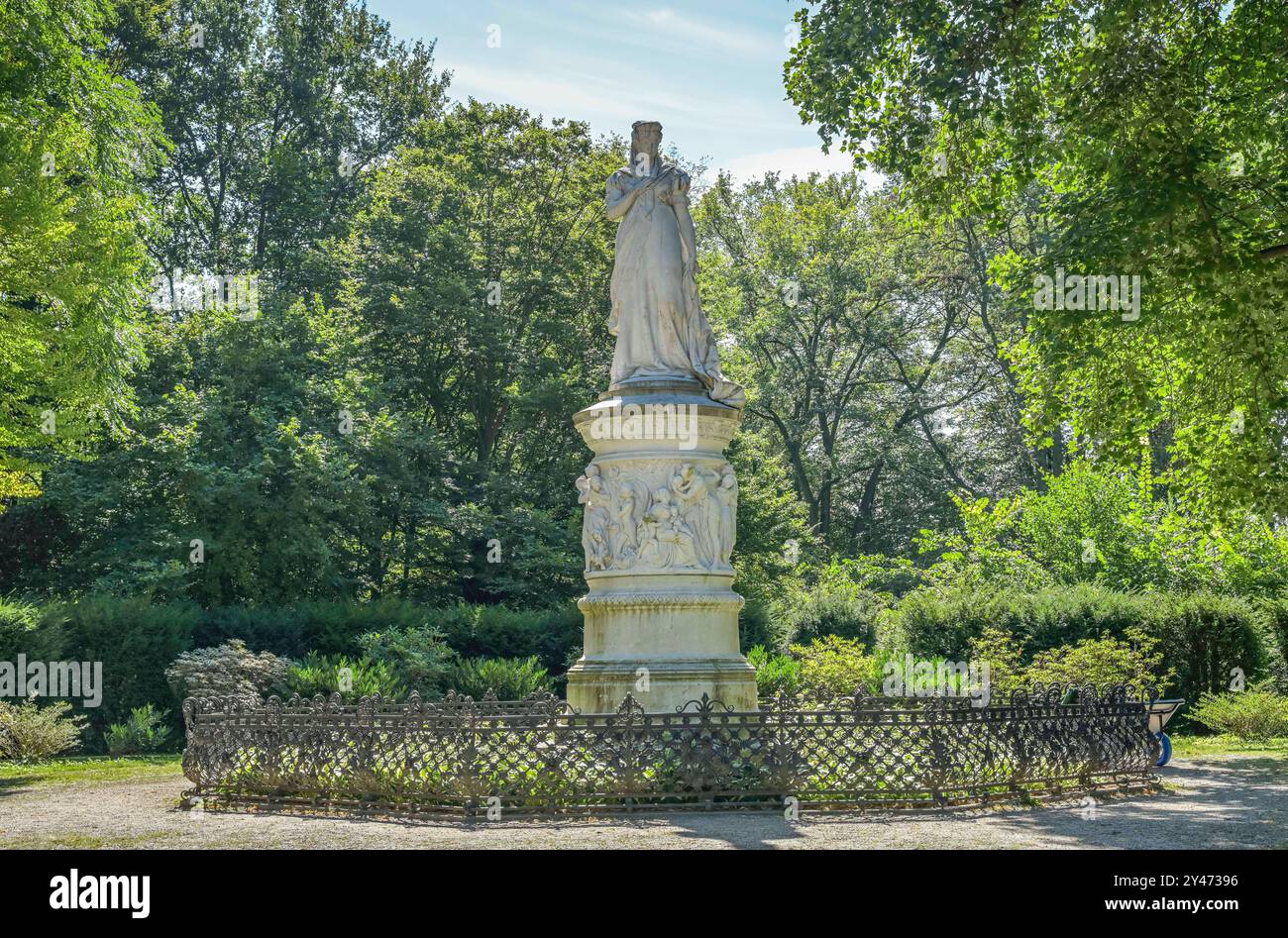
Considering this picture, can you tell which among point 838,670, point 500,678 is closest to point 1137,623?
point 838,670

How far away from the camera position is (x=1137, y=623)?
83.9 feet

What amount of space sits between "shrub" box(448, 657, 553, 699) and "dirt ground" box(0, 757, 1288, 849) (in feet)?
36.3

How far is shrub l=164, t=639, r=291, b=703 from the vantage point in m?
22.7

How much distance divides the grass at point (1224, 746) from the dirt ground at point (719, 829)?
6861 millimetres

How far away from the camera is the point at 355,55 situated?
143 feet

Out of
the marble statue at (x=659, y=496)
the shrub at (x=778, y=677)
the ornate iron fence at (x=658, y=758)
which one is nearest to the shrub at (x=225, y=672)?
the shrub at (x=778, y=677)

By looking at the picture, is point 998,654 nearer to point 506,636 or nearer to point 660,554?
point 506,636

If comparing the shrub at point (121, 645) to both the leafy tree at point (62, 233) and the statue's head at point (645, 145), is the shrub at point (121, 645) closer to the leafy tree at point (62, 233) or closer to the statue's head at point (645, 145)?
the leafy tree at point (62, 233)

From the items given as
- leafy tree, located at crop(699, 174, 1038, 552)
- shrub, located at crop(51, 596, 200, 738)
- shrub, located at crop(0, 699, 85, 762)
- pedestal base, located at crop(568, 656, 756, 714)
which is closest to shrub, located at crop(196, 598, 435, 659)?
shrub, located at crop(51, 596, 200, 738)

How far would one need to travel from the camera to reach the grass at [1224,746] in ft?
65.3

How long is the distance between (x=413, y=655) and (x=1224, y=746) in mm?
14237

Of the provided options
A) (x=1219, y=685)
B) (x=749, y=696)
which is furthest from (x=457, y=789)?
(x=1219, y=685)

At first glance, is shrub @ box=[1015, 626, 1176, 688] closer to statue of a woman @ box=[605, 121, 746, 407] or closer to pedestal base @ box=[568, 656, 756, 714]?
pedestal base @ box=[568, 656, 756, 714]

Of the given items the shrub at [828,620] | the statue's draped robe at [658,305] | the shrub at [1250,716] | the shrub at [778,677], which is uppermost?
the statue's draped robe at [658,305]
